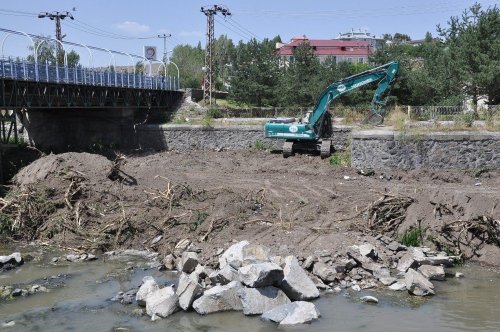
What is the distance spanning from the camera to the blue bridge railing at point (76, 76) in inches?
955

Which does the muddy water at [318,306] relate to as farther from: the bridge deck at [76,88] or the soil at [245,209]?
the bridge deck at [76,88]

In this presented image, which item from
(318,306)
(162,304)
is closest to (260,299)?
(318,306)

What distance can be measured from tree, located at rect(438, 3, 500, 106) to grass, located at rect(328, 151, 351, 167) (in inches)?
426

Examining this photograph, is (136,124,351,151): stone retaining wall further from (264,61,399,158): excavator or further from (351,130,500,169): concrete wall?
(351,130,500,169): concrete wall

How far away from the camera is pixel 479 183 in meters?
20.9

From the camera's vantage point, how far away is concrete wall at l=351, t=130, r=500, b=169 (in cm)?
2203

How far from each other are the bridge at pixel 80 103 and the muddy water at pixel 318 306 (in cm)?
1444

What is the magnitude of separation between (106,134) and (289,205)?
19.4 metres


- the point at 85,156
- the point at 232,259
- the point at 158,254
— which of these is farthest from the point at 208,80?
the point at 232,259

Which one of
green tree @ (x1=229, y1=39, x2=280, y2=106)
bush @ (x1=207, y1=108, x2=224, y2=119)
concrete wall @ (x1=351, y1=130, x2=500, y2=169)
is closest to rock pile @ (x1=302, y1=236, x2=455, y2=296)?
concrete wall @ (x1=351, y1=130, x2=500, y2=169)

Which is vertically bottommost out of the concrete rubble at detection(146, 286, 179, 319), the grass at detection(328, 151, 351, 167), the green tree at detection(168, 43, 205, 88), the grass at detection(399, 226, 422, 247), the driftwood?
the concrete rubble at detection(146, 286, 179, 319)

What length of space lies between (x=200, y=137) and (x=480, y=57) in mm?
Answer: 16349

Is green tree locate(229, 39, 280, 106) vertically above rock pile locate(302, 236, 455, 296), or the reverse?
green tree locate(229, 39, 280, 106)

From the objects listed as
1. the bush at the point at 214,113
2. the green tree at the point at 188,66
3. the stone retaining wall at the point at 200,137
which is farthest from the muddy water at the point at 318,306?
the green tree at the point at 188,66
